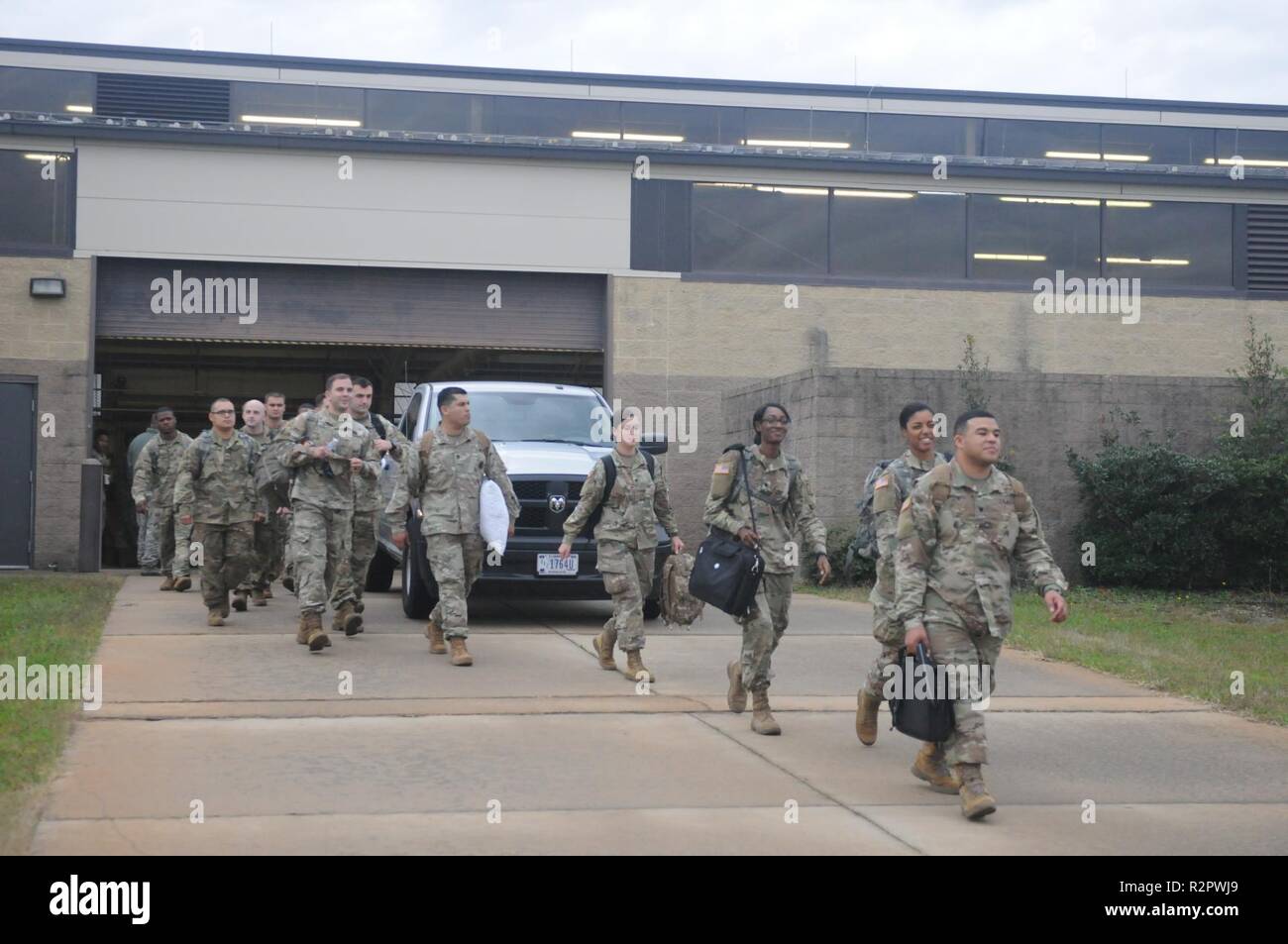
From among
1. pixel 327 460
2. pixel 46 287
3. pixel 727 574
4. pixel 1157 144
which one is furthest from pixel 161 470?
pixel 1157 144

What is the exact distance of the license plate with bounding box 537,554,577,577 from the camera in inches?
476

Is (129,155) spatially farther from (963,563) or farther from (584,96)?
(963,563)

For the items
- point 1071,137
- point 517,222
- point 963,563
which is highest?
point 1071,137

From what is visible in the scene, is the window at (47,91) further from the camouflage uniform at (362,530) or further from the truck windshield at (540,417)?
the camouflage uniform at (362,530)

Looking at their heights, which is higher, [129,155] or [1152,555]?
[129,155]

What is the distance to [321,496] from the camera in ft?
35.5

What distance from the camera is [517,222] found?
20.9m

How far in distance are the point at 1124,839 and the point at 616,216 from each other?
16.1 m

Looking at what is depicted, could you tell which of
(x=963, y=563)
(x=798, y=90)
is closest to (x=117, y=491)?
(x=798, y=90)

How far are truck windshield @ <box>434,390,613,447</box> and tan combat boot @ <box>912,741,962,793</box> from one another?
6849 millimetres

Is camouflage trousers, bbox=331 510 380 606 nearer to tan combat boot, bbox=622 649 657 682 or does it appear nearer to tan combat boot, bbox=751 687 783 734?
tan combat boot, bbox=622 649 657 682

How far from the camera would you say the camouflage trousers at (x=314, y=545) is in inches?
421

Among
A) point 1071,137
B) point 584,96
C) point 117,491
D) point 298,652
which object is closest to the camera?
point 298,652

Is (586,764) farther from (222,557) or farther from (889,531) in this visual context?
(222,557)
